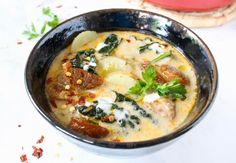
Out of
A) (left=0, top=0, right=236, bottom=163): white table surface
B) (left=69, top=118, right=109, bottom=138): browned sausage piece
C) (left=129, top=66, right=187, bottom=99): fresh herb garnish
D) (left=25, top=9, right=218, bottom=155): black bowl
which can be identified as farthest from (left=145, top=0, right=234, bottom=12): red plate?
(left=69, top=118, right=109, bottom=138): browned sausage piece

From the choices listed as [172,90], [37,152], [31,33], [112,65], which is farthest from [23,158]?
[31,33]

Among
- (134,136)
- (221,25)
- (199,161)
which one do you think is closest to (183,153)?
(199,161)

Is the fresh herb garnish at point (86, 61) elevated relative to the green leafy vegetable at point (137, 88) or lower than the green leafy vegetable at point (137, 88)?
elevated

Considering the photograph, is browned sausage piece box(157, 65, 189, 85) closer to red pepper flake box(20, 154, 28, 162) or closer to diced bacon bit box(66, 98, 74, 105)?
diced bacon bit box(66, 98, 74, 105)

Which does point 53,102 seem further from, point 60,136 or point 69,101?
point 60,136

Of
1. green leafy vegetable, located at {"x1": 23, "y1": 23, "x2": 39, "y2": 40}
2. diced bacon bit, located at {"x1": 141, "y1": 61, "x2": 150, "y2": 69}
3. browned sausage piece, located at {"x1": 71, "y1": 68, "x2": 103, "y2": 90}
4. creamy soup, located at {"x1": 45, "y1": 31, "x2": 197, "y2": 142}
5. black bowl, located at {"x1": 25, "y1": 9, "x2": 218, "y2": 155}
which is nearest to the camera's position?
black bowl, located at {"x1": 25, "y1": 9, "x2": 218, "y2": 155}

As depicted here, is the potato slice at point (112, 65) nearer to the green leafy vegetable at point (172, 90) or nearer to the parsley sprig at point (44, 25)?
the green leafy vegetable at point (172, 90)

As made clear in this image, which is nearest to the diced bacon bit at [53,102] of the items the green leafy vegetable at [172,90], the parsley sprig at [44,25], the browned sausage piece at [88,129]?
the browned sausage piece at [88,129]
